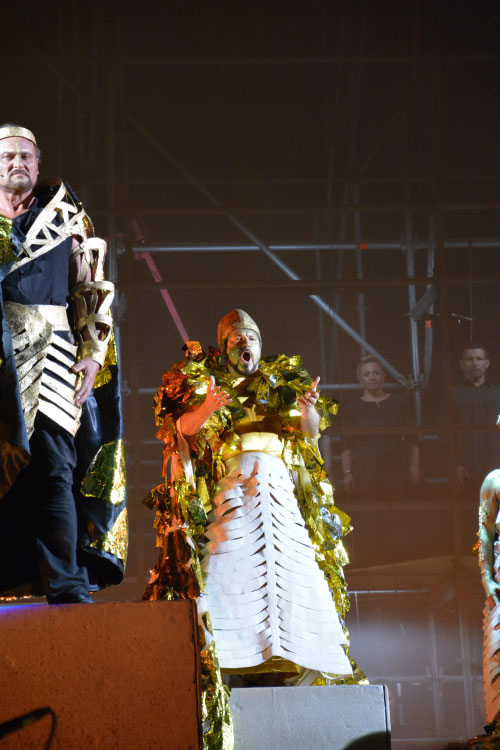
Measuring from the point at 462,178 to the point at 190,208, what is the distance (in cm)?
172

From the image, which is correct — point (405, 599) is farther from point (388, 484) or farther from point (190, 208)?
point (190, 208)

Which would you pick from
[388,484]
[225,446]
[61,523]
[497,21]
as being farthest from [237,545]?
[497,21]

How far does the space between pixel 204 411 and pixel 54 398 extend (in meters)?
0.74

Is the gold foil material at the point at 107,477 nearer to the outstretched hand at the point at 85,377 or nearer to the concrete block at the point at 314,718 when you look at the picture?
the outstretched hand at the point at 85,377

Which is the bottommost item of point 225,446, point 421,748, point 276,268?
point 421,748

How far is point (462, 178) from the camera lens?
655 cm

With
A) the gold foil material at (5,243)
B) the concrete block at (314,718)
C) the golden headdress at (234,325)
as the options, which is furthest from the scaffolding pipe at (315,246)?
the concrete block at (314,718)

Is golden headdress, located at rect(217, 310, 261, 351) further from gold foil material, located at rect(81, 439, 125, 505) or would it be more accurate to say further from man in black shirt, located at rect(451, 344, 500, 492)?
man in black shirt, located at rect(451, 344, 500, 492)

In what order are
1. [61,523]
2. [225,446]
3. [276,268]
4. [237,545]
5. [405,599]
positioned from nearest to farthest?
1. [61,523]
2. [237,545]
3. [225,446]
4. [405,599]
5. [276,268]

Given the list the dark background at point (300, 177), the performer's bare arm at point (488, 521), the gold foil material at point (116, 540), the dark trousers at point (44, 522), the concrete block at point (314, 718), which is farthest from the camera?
the dark background at point (300, 177)

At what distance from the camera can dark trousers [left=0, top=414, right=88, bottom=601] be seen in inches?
96.3

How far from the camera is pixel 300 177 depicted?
6461mm

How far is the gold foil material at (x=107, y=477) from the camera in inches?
104

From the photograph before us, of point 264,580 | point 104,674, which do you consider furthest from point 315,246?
point 104,674
